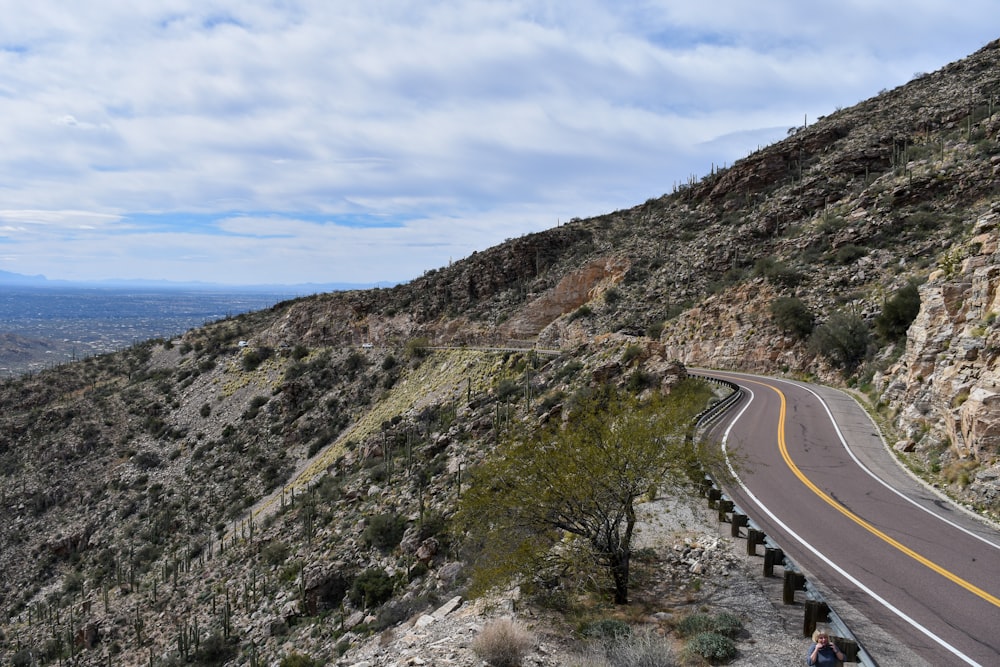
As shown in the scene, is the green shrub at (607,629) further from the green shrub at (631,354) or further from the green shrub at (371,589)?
the green shrub at (631,354)

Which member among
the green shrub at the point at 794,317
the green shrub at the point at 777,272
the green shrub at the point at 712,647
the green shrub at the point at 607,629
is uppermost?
the green shrub at the point at 777,272

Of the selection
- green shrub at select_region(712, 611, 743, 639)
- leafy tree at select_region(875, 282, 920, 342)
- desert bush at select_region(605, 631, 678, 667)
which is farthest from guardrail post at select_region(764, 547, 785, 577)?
leafy tree at select_region(875, 282, 920, 342)

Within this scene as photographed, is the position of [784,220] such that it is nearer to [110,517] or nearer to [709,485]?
[709,485]

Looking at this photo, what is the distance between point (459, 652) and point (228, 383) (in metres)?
48.2

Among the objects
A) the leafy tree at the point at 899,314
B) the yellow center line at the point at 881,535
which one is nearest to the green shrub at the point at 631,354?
the yellow center line at the point at 881,535

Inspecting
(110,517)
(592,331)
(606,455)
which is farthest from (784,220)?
(110,517)

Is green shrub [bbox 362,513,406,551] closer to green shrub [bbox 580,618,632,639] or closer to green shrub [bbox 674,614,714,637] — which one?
green shrub [bbox 580,618,632,639]

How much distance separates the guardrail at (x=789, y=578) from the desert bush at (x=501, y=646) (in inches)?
179

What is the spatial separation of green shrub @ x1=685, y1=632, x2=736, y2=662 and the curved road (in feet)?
6.38

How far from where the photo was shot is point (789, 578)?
9.93 metres

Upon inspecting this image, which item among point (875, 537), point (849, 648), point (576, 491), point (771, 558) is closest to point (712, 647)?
point (849, 648)

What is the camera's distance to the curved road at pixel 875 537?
28.9 feet

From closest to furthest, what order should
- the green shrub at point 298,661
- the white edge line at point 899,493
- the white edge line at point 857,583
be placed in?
the white edge line at point 857,583 → the white edge line at point 899,493 → the green shrub at point 298,661

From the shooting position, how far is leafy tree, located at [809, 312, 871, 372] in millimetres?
32062
